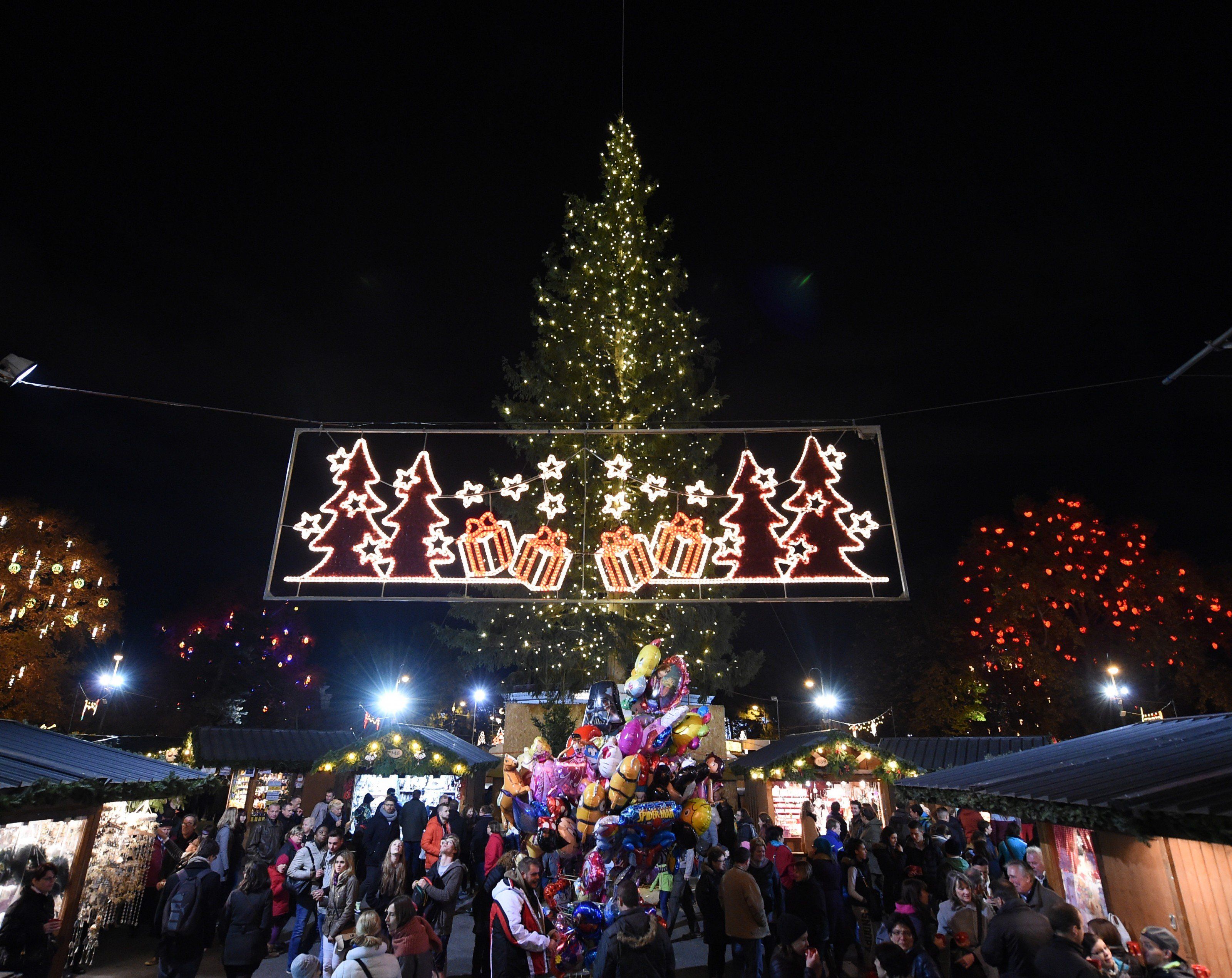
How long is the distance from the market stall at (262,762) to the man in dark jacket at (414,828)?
5922 millimetres

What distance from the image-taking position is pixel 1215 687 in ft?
84.4

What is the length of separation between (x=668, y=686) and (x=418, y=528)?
365cm

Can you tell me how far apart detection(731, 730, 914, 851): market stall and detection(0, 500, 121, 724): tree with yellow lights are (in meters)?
21.4

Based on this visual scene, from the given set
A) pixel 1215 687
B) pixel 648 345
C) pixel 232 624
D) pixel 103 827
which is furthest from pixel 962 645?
pixel 232 624

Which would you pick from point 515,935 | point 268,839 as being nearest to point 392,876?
point 515,935

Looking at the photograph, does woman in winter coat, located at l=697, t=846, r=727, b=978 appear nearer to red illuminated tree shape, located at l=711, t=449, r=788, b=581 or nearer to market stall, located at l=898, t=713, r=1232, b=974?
market stall, located at l=898, t=713, r=1232, b=974

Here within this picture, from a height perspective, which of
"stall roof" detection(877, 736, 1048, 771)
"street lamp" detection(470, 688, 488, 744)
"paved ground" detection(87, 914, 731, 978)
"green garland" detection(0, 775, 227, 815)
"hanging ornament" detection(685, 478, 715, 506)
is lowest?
"paved ground" detection(87, 914, 731, 978)

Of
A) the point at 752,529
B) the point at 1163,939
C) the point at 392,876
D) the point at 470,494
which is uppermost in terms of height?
the point at 470,494

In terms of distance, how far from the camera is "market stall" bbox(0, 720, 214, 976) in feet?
22.2

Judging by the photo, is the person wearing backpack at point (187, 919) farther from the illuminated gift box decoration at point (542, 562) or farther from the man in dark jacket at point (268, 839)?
the illuminated gift box decoration at point (542, 562)

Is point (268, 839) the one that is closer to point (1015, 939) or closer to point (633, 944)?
point (633, 944)

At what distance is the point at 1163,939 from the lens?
4.46 m

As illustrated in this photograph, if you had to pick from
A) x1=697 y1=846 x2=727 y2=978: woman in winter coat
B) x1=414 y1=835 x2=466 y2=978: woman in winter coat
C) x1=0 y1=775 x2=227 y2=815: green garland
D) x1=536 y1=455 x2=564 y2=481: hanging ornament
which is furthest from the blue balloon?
x1=0 y1=775 x2=227 y2=815: green garland

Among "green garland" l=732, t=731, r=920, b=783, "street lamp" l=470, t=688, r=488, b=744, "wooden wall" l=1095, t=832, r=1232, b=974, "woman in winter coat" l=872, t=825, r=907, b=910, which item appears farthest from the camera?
"street lamp" l=470, t=688, r=488, b=744
